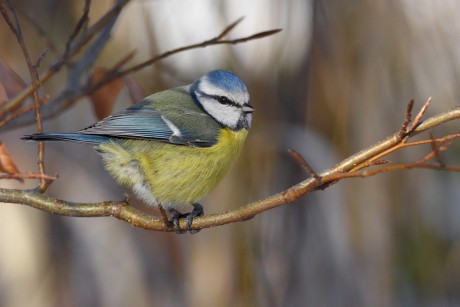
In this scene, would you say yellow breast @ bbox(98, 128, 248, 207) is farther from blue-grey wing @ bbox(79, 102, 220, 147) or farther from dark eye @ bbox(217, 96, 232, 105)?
dark eye @ bbox(217, 96, 232, 105)

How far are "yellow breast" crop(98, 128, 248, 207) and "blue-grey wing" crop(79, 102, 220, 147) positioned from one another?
0.02 meters

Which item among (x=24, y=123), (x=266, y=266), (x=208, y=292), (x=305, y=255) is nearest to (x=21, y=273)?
(x=208, y=292)

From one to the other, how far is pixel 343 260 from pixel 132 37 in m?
1.19

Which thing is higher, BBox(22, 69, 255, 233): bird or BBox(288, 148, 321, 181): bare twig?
BBox(288, 148, 321, 181): bare twig

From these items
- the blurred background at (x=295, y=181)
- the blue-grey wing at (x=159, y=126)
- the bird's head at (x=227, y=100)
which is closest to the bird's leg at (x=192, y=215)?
the blue-grey wing at (x=159, y=126)

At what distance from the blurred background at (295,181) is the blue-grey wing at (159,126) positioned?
1.99 ft

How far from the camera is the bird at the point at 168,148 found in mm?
1417

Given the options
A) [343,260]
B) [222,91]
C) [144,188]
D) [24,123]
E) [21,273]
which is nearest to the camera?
[24,123]

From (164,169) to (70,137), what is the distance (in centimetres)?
24

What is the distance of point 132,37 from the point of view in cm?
239

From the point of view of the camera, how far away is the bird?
4.65 feet

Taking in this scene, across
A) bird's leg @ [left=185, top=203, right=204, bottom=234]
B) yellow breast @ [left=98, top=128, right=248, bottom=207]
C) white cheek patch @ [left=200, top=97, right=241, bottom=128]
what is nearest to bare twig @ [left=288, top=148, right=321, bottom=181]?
bird's leg @ [left=185, top=203, right=204, bottom=234]

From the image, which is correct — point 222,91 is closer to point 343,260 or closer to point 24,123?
point 24,123

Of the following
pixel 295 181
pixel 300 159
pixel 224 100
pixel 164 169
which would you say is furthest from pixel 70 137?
pixel 295 181
